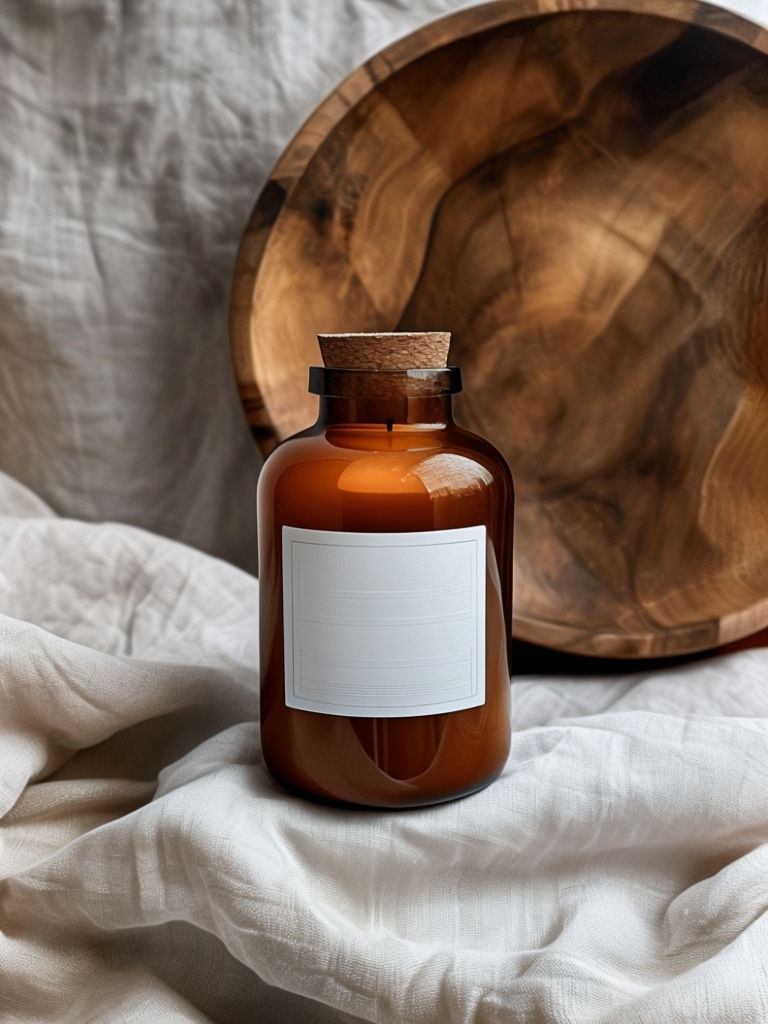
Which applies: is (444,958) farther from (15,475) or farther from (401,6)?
(401,6)

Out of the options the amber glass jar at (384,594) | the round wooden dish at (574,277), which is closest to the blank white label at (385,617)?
the amber glass jar at (384,594)

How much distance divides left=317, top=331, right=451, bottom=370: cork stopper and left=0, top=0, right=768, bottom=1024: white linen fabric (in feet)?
0.64

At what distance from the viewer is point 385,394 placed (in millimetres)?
461

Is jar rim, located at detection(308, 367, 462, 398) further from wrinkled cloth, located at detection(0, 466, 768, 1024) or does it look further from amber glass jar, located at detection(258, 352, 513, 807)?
wrinkled cloth, located at detection(0, 466, 768, 1024)

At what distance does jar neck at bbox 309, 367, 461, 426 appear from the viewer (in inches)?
18.0

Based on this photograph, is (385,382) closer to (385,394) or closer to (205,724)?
(385,394)

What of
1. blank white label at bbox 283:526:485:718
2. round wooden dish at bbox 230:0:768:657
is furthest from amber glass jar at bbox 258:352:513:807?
round wooden dish at bbox 230:0:768:657

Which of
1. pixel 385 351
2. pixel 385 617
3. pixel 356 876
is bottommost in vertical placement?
pixel 356 876

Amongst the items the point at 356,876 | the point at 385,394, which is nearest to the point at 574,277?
the point at 385,394

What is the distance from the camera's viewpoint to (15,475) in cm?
76

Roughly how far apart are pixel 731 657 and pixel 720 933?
0.89 ft

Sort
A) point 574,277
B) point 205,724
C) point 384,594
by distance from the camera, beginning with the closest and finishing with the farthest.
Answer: point 384,594
point 205,724
point 574,277

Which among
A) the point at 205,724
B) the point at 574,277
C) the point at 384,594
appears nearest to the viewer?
the point at 384,594

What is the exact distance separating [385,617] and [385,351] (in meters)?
0.11
